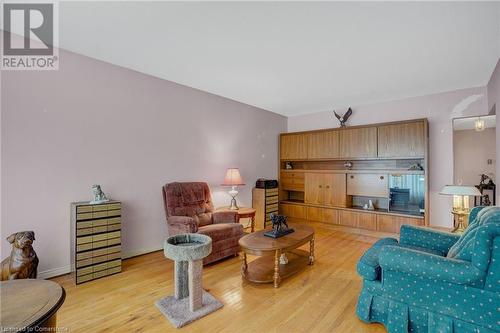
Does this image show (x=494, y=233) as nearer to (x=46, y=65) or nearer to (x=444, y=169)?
(x=444, y=169)

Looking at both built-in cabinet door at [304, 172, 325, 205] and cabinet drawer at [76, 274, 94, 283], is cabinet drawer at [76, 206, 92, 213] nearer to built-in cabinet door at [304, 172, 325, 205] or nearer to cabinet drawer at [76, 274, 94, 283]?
cabinet drawer at [76, 274, 94, 283]

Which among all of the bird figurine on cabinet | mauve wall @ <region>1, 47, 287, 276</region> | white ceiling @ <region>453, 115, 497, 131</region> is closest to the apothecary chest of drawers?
mauve wall @ <region>1, 47, 287, 276</region>

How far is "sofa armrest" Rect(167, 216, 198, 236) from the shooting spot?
2963 mm

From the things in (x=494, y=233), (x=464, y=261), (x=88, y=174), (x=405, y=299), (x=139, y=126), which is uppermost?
(x=139, y=126)

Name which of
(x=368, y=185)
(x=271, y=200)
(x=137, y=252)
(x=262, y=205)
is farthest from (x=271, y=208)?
(x=137, y=252)

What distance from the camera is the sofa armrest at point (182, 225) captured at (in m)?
2.96

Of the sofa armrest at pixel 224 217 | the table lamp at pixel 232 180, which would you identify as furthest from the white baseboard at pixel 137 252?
the table lamp at pixel 232 180

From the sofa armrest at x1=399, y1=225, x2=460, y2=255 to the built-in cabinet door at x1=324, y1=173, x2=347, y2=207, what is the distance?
2.17 metres

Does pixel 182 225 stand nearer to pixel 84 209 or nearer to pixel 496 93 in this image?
pixel 84 209

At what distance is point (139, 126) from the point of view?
3.35 meters

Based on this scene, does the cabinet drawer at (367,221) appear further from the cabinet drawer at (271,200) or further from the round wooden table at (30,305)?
the round wooden table at (30,305)

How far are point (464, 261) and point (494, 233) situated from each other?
0.27 meters

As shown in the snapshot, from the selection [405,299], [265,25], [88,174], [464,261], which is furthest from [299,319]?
[88,174]

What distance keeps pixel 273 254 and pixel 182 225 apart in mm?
1201
